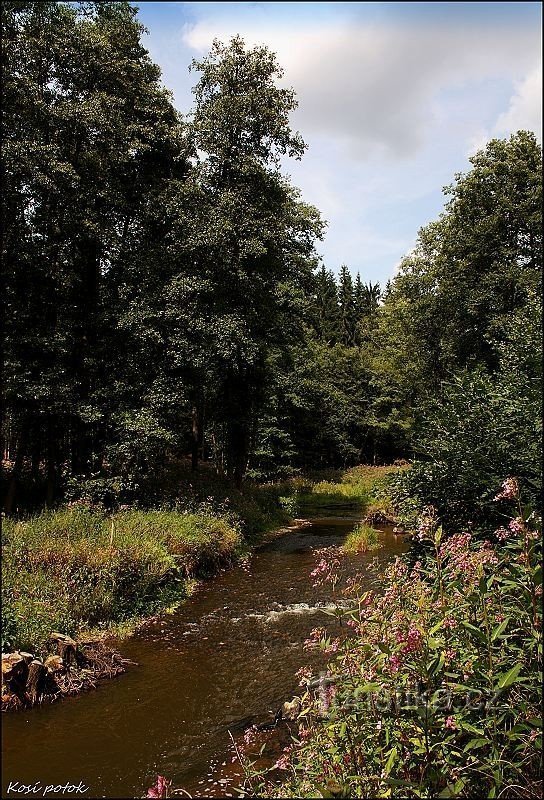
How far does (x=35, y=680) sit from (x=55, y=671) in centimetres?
35

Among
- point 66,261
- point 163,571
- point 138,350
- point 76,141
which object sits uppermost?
point 76,141

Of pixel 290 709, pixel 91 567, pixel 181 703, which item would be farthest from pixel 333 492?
pixel 290 709

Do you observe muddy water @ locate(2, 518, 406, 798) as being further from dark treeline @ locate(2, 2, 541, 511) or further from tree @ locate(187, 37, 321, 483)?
tree @ locate(187, 37, 321, 483)

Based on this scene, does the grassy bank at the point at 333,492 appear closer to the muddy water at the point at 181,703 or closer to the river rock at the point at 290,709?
the muddy water at the point at 181,703

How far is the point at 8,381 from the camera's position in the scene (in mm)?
12469

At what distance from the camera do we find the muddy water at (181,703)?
5312mm

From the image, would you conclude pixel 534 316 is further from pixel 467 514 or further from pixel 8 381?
pixel 8 381

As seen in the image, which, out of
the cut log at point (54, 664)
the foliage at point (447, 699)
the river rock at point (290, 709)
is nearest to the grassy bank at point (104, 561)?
the cut log at point (54, 664)

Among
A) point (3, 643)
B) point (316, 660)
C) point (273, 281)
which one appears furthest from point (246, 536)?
point (3, 643)

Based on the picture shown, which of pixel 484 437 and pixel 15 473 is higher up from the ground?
pixel 484 437

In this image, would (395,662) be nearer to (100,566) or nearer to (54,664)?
(54,664)

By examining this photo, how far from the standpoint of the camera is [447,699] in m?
3.59

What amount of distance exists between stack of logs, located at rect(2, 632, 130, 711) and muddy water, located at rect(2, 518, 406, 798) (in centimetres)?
16

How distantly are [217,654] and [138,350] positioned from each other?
30.6ft
